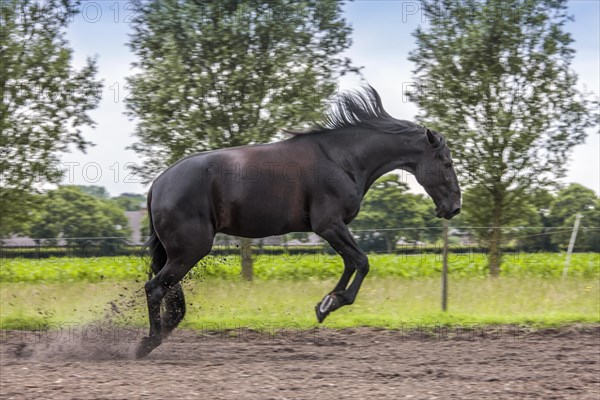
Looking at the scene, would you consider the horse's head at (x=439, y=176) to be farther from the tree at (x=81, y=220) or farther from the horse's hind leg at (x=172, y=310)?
the tree at (x=81, y=220)

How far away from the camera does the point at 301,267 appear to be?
13.2 metres

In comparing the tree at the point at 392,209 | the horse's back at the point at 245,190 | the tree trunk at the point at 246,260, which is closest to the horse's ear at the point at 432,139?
the horse's back at the point at 245,190

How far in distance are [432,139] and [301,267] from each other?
→ 19.9 ft

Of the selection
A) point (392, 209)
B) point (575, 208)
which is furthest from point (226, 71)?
point (575, 208)

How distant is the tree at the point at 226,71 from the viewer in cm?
1235

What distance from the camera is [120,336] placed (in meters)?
8.88

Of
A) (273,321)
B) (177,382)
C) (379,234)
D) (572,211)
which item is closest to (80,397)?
(177,382)

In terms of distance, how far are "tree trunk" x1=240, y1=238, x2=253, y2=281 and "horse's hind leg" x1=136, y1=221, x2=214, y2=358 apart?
13.6 ft

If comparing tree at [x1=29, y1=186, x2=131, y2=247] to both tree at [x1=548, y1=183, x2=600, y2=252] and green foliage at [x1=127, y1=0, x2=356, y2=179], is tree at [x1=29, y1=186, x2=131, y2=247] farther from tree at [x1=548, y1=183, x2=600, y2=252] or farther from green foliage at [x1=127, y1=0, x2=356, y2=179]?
tree at [x1=548, y1=183, x2=600, y2=252]

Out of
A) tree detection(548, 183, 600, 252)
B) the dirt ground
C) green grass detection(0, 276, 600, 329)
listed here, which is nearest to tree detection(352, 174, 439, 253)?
tree detection(548, 183, 600, 252)

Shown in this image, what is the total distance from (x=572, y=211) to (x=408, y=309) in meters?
17.4

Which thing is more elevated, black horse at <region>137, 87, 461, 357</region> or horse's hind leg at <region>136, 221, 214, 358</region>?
black horse at <region>137, 87, 461, 357</region>

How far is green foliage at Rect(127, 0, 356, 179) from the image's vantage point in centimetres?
1235

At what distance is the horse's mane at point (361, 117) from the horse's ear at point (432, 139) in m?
0.21
